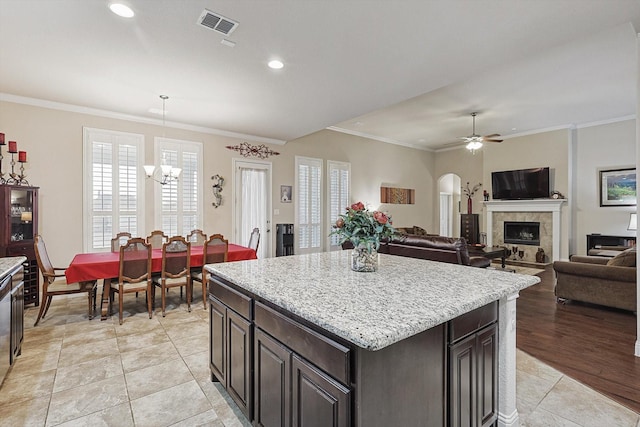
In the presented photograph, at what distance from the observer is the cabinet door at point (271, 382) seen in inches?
58.3

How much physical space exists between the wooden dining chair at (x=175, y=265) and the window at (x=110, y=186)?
1847 mm

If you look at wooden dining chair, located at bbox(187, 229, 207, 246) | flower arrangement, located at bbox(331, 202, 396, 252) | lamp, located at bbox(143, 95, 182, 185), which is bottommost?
wooden dining chair, located at bbox(187, 229, 207, 246)

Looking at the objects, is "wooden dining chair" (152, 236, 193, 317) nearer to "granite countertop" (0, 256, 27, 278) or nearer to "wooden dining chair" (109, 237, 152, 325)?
"wooden dining chair" (109, 237, 152, 325)

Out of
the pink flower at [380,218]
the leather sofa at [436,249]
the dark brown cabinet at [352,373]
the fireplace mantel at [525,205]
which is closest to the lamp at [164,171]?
the dark brown cabinet at [352,373]

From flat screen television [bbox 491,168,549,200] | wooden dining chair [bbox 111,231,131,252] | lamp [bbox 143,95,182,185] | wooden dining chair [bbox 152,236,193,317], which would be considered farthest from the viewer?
flat screen television [bbox 491,168,549,200]

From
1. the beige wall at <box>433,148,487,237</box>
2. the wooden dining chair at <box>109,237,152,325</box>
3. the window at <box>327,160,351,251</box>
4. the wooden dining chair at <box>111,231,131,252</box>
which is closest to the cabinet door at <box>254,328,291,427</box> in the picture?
the wooden dining chair at <box>109,237,152,325</box>

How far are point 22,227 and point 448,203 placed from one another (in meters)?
11.0

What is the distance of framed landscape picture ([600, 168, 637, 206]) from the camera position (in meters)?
6.51

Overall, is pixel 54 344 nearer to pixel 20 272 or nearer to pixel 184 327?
pixel 20 272

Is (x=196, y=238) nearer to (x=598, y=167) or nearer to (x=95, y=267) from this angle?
(x=95, y=267)

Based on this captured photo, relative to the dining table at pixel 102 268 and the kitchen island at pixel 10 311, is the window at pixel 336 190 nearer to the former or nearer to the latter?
the dining table at pixel 102 268

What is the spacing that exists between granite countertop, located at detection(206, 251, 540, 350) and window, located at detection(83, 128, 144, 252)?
156 inches

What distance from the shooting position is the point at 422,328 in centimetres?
118

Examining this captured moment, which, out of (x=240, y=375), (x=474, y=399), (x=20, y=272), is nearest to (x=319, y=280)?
(x=240, y=375)
